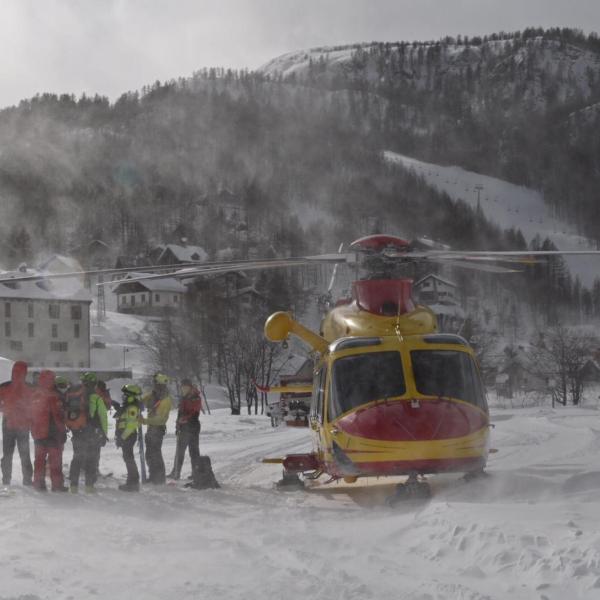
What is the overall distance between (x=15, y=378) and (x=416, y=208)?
450ft

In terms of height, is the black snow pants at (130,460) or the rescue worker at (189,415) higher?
the rescue worker at (189,415)

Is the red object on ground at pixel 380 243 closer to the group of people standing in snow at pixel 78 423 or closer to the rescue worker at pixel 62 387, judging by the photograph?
the group of people standing in snow at pixel 78 423

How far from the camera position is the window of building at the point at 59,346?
232 ft

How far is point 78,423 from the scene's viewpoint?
35.1 feet

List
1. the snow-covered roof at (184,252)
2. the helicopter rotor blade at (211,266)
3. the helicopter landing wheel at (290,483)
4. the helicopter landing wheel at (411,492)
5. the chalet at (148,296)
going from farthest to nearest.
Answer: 1. the snow-covered roof at (184,252)
2. the chalet at (148,296)
3. the helicopter landing wheel at (290,483)
4. the helicopter rotor blade at (211,266)
5. the helicopter landing wheel at (411,492)

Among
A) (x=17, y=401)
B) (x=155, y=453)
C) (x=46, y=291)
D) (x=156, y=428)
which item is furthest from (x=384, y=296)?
(x=46, y=291)

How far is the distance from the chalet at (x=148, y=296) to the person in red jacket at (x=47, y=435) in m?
83.9

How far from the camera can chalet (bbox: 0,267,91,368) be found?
2753 inches

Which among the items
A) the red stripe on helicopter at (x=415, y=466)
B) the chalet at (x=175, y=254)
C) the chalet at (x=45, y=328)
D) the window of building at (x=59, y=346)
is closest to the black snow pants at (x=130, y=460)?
the red stripe on helicopter at (x=415, y=466)

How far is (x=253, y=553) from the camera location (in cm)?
636

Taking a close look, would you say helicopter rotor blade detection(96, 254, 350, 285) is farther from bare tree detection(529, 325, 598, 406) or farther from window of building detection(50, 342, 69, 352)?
window of building detection(50, 342, 69, 352)

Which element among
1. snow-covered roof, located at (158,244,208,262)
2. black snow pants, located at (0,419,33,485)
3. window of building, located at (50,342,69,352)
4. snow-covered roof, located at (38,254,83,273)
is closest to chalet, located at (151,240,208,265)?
snow-covered roof, located at (158,244,208,262)

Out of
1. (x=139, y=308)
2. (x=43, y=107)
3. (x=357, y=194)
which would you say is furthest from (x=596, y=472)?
(x=43, y=107)

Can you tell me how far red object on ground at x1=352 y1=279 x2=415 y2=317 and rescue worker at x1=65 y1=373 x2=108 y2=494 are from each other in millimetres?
3952
